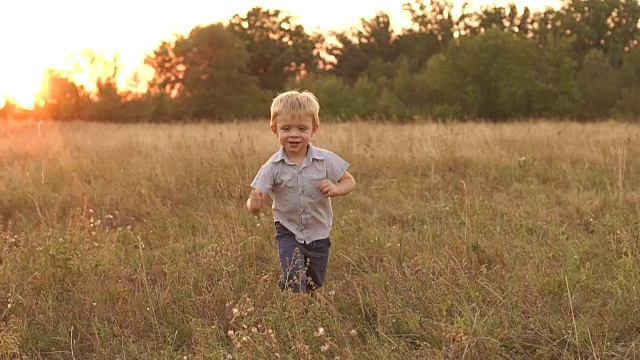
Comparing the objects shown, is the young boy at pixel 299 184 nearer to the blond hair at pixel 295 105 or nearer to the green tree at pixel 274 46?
the blond hair at pixel 295 105

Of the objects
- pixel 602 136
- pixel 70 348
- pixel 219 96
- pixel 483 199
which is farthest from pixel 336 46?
pixel 70 348

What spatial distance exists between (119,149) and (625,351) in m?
8.55

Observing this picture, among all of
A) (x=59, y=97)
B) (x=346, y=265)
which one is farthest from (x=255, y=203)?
(x=59, y=97)

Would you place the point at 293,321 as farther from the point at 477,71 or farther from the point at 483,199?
the point at 477,71

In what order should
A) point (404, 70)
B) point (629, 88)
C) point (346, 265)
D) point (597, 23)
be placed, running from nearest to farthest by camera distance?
point (346, 265) → point (629, 88) → point (404, 70) → point (597, 23)

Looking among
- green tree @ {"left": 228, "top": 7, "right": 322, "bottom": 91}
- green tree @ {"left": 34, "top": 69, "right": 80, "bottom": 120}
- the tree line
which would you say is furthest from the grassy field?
green tree @ {"left": 228, "top": 7, "right": 322, "bottom": 91}

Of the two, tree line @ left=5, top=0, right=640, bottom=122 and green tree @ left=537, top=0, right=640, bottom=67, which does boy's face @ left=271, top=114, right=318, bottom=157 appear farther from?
green tree @ left=537, top=0, right=640, bottom=67

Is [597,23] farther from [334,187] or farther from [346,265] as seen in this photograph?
[334,187]

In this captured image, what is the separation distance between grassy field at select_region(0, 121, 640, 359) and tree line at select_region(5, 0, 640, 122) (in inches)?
711

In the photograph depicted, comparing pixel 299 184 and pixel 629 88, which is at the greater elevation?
pixel 629 88

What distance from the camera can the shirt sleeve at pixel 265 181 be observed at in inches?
134

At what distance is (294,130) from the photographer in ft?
11.2

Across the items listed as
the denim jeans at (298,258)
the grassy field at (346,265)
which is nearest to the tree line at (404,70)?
the grassy field at (346,265)

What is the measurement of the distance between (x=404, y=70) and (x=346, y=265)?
3480 centimetres
